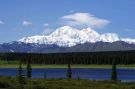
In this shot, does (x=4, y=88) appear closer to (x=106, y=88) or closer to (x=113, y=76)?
(x=106, y=88)

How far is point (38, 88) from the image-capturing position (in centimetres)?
5559

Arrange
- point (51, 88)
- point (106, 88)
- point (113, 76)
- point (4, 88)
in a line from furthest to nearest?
1. point (113, 76)
2. point (106, 88)
3. point (51, 88)
4. point (4, 88)

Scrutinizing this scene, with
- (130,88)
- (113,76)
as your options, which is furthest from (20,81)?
(113,76)

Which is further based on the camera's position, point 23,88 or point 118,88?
point 118,88

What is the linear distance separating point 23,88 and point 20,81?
38.6 feet

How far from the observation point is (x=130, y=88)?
63406 millimetres

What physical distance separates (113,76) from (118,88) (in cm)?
4260

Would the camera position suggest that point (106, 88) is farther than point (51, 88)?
Yes

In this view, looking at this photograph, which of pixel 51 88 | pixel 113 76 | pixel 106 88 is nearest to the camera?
pixel 51 88

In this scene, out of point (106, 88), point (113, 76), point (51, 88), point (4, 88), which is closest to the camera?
point (4, 88)

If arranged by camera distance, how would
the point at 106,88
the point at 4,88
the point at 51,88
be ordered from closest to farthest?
the point at 4,88
the point at 51,88
the point at 106,88

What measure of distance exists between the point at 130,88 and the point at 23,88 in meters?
16.5

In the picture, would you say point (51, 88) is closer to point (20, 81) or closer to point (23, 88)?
point (23, 88)

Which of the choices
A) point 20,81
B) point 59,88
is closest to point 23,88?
point 59,88
